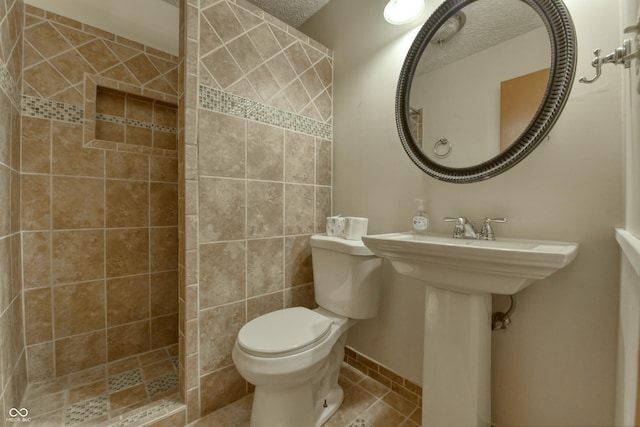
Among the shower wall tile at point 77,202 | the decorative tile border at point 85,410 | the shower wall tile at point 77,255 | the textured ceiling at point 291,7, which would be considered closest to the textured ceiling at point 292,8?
the textured ceiling at point 291,7

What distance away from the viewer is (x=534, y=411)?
101 cm

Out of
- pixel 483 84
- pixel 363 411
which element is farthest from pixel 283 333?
pixel 483 84

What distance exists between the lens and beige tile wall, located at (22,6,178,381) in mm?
1413

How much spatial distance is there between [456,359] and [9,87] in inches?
84.4

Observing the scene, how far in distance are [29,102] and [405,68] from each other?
197cm

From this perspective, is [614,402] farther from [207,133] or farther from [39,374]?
[39,374]

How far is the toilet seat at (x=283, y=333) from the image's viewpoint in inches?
39.6

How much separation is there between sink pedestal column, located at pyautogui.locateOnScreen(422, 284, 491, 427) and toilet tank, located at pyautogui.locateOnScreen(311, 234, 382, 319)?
15.2 inches

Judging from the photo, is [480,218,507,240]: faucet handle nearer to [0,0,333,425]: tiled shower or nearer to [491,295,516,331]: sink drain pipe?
[491,295,516,331]: sink drain pipe

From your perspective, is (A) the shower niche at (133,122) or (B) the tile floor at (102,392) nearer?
(B) the tile floor at (102,392)

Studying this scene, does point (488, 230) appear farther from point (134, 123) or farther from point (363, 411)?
point (134, 123)

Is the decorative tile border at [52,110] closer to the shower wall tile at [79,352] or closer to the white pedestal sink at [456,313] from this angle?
the shower wall tile at [79,352]

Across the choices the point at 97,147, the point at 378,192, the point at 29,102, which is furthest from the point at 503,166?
the point at 29,102

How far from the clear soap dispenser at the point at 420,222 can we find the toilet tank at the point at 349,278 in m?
0.25
